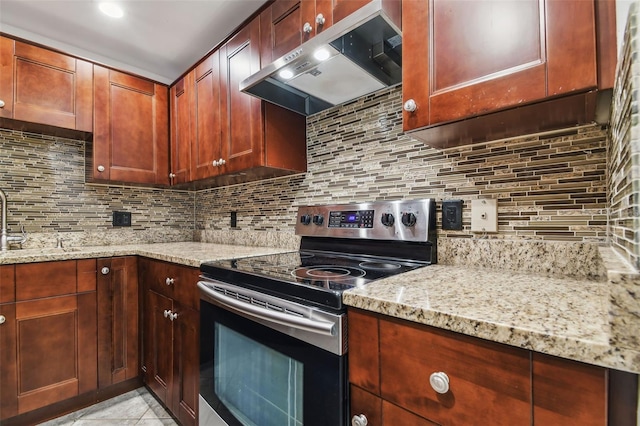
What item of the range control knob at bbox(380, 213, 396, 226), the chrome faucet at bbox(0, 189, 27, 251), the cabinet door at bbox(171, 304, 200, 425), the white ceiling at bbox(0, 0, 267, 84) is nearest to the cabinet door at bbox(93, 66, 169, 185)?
the white ceiling at bbox(0, 0, 267, 84)

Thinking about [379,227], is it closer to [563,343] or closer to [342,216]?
[342,216]

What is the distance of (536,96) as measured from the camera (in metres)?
0.74

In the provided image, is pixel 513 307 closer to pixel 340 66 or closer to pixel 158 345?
pixel 340 66

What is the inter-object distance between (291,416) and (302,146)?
1297 mm

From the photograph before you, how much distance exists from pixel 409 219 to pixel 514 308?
62cm

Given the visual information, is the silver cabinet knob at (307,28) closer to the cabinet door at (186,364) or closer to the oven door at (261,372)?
the oven door at (261,372)

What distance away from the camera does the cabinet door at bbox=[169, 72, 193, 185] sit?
2.04 m

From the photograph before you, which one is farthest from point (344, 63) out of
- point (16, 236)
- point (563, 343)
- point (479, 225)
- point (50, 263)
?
point (16, 236)

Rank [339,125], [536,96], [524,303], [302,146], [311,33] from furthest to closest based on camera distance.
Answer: [302,146]
[339,125]
[311,33]
[536,96]
[524,303]

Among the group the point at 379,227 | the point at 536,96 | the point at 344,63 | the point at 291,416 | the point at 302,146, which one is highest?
the point at 344,63

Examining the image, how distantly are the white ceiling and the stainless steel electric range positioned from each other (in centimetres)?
131

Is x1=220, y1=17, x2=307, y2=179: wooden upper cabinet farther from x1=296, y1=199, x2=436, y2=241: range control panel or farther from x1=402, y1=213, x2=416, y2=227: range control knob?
x1=402, y1=213, x2=416, y2=227: range control knob

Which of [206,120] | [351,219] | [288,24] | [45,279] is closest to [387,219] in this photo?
[351,219]

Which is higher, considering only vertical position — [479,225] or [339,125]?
[339,125]
